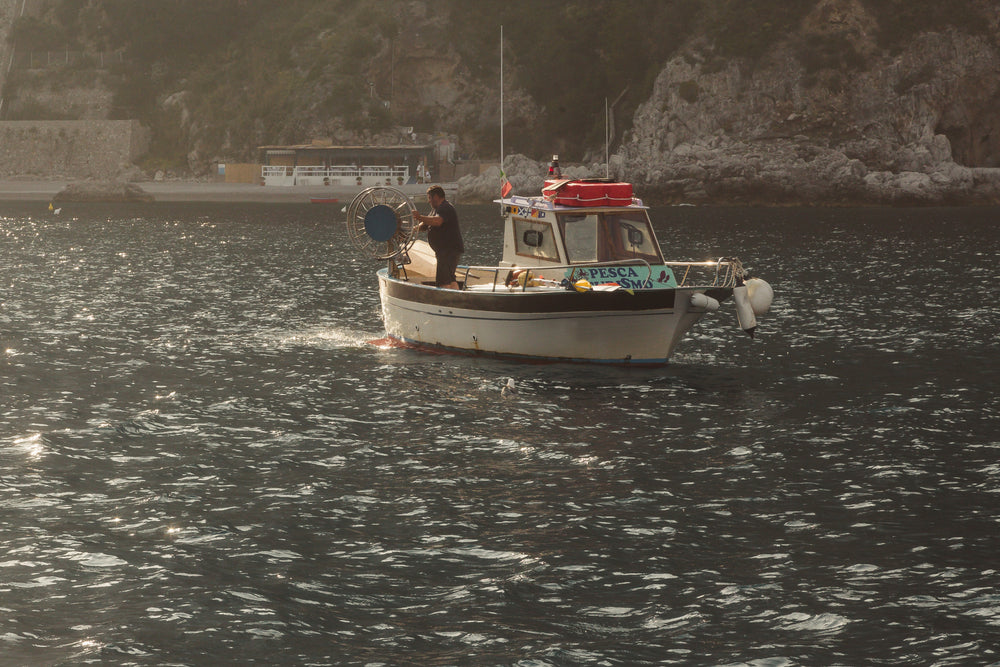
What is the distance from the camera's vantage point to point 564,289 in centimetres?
2158

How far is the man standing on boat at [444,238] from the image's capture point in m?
23.8

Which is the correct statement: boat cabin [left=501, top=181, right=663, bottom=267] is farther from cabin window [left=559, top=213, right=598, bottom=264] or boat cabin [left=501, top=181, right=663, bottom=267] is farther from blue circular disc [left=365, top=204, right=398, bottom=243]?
blue circular disc [left=365, top=204, right=398, bottom=243]

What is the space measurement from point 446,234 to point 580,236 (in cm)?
291

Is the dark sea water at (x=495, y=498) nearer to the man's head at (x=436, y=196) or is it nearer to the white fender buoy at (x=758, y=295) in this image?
the white fender buoy at (x=758, y=295)

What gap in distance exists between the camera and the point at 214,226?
73.9 meters

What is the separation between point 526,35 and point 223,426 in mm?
109920

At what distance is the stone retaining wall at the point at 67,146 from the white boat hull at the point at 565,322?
119 metres

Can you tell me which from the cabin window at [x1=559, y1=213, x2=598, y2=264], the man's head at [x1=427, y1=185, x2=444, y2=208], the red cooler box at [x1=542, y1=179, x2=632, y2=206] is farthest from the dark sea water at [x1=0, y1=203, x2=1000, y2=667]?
the red cooler box at [x1=542, y1=179, x2=632, y2=206]

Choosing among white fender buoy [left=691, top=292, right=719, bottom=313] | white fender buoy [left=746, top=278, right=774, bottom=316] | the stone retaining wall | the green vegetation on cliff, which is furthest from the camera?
the stone retaining wall

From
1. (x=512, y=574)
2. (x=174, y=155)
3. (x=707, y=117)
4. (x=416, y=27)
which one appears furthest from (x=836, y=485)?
(x=174, y=155)

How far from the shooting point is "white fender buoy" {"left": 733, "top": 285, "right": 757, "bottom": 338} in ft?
69.6

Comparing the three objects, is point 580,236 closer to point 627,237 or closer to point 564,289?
point 627,237

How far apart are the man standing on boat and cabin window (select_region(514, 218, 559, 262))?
49.6 inches

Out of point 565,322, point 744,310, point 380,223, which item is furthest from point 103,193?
point 744,310
